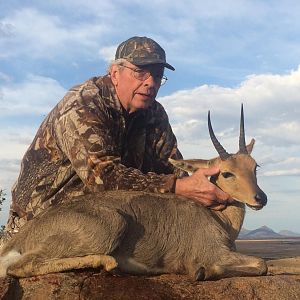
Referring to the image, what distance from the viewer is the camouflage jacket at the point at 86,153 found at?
8.02 m

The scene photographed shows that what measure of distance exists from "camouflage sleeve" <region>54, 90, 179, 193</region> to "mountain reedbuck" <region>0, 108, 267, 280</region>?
0.62 feet

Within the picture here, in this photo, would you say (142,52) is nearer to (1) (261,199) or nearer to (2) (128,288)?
(1) (261,199)

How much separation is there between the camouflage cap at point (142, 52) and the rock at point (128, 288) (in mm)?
3484

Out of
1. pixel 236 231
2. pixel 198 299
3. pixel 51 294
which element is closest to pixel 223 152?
pixel 236 231

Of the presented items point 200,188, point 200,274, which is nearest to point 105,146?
point 200,188

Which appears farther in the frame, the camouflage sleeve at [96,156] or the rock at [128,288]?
the camouflage sleeve at [96,156]

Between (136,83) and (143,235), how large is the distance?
2.68m

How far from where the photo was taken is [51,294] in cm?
611

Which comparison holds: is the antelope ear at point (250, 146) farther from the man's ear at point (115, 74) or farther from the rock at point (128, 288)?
the rock at point (128, 288)

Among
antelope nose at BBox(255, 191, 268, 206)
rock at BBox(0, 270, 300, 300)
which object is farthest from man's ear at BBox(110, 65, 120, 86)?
rock at BBox(0, 270, 300, 300)

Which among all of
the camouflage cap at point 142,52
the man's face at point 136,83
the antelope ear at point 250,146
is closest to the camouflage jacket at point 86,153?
the man's face at point 136,83

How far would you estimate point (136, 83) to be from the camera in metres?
9.17

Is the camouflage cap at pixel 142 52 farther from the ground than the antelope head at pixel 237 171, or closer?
farther from the ground

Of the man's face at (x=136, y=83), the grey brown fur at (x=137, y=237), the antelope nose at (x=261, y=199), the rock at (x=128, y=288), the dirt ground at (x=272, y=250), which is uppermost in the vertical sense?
the man's face at (x=136, y=83)
